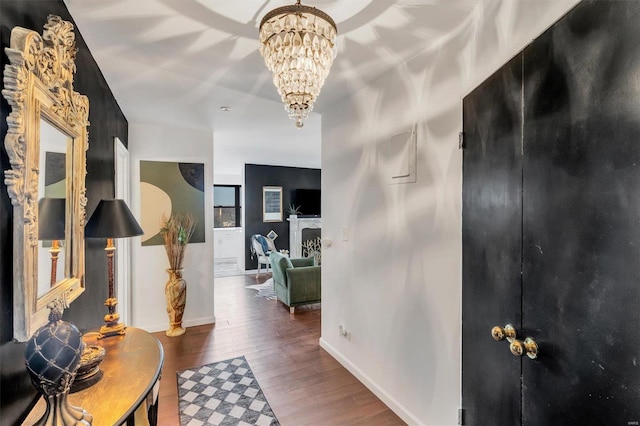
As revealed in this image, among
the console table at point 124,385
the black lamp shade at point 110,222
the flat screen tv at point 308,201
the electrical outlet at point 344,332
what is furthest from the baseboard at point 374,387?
the flat screen tv at point 308,201

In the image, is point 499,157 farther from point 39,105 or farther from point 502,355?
point 39,105

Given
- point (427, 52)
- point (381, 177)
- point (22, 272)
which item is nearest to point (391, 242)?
point (381, 177)

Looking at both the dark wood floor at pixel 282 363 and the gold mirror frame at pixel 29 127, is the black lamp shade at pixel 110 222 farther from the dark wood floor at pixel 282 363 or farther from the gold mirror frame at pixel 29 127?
the dark wood floor at pixel 282 363

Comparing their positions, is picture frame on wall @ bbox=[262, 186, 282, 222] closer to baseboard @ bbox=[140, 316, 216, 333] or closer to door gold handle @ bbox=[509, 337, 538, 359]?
baseboard @ bbox=[140, 316, 216, 333]

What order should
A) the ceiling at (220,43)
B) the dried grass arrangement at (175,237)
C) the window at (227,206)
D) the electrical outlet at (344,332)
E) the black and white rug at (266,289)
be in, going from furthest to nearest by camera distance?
the window at (227,206), the black and white rug at (266,289), the dried grass arrangement at (175,237), the electrical outlet at (344,332), the ceiling at (220,43)

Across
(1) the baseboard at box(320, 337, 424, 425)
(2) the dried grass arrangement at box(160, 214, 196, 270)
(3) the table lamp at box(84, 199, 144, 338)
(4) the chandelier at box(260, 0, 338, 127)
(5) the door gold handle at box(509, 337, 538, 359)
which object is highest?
(4) the chandelier at box(260, 0, 338, 127)

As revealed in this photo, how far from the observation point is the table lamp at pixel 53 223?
1.12 metres

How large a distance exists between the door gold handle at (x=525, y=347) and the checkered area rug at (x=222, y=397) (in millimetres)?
1768

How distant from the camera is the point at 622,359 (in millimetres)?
745

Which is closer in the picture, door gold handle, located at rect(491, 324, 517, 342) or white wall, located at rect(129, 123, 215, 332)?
door gold handle, located at rect(491, 324, 517, 342)

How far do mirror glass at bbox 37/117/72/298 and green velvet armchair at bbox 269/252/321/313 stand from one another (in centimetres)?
316

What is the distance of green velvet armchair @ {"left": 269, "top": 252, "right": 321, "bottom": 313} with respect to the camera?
4.35 m

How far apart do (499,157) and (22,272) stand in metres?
1.80

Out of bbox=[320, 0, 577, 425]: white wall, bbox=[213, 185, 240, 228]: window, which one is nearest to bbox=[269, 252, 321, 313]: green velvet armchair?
bbox=[320, 0, 577, 425]: white wall
